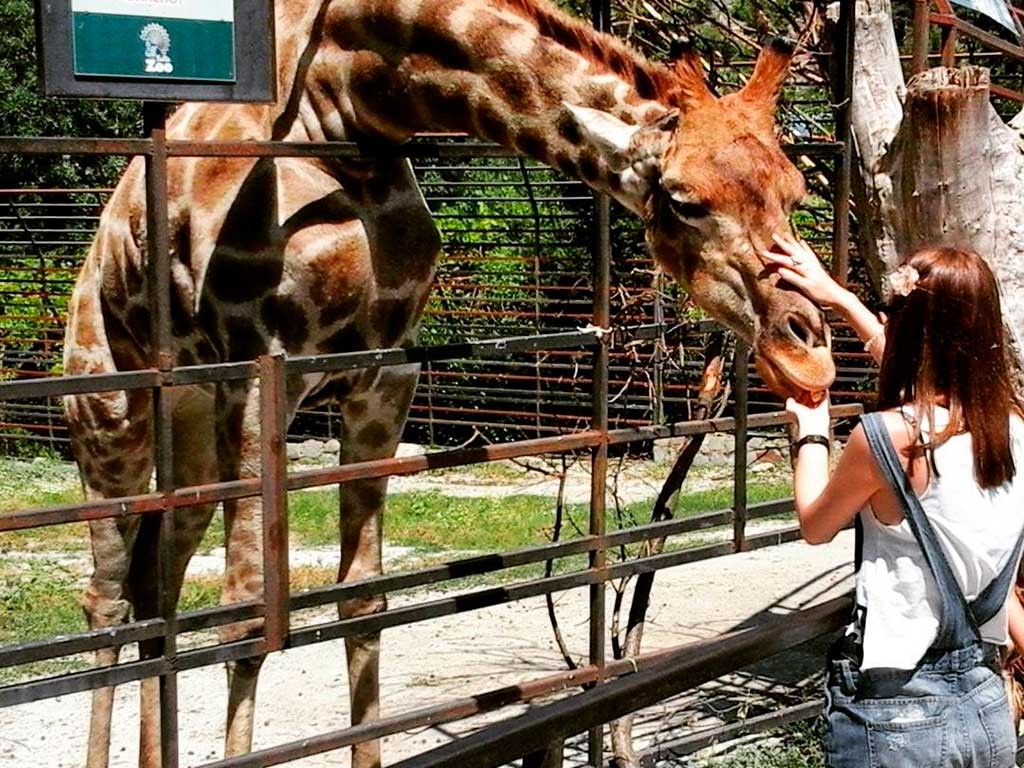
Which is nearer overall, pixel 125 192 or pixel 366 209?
pixel 366 209

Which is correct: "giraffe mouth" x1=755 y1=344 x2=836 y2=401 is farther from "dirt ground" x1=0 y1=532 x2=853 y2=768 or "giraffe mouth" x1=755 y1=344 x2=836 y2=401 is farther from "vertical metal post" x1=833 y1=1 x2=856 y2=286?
"dirt ground" x1=0 y1=532 x2=853 y2=768

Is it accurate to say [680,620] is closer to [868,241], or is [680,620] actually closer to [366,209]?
[868,241]

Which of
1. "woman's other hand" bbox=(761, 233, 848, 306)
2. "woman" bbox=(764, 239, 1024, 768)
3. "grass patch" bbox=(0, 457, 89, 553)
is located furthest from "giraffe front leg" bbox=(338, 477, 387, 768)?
"grass patch" bbox=(0, 457, 89, 553)

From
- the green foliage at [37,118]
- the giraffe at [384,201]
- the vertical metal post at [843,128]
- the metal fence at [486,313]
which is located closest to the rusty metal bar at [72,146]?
the giraffe at [384,201]

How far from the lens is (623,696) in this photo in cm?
238

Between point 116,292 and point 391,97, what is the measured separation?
1251mm

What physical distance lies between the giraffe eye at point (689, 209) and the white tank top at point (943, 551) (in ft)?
3.65

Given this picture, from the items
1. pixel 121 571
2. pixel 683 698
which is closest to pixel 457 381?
pixel 683 698

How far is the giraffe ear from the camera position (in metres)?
3.77

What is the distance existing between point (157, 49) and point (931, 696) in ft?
7.12

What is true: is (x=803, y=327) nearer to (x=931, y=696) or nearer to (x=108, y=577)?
(x=931, y=696)

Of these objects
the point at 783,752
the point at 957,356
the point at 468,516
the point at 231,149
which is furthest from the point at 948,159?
the point at 468,516

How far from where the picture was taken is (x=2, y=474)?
12891mm

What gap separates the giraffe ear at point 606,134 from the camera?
12.4 feet
